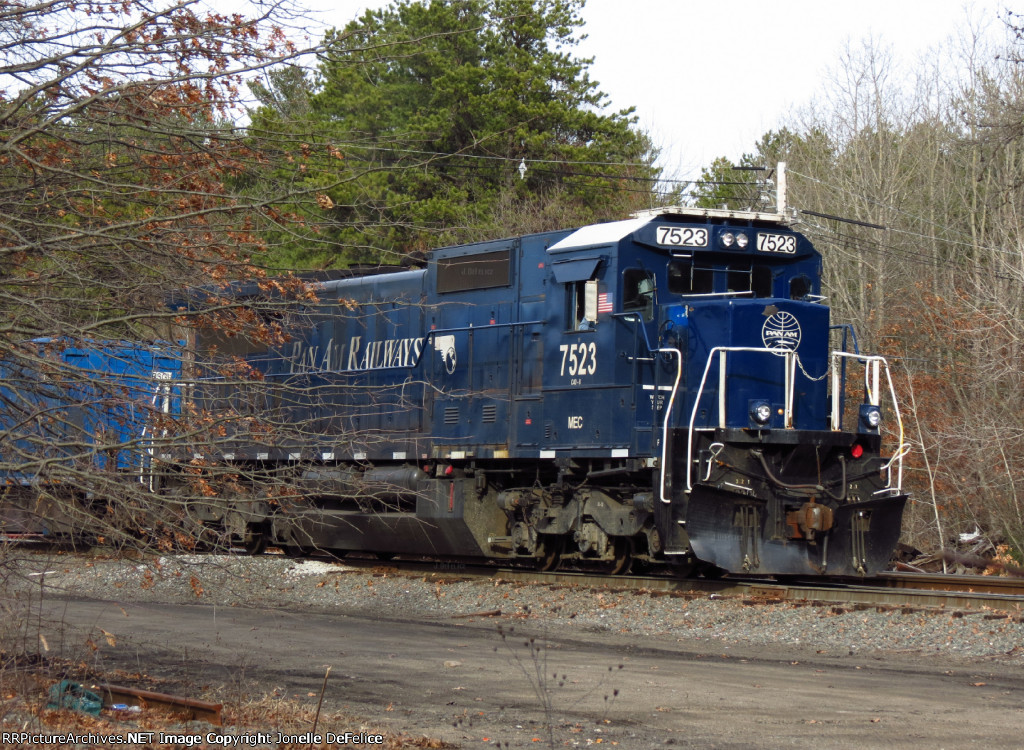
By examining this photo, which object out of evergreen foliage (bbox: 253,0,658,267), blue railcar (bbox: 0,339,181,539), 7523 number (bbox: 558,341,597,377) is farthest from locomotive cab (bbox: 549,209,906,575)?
evergreen foliage (bbox: 253,0,658,267)

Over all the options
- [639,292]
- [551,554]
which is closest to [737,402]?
[639,292]

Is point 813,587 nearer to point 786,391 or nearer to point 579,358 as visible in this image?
point 786,391

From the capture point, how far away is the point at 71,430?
21.7ft

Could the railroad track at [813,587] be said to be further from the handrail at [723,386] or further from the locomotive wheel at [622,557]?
the handrail at [723,386]

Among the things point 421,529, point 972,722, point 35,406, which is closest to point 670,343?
point 421,529

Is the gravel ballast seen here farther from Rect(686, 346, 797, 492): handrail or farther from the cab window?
the cab window

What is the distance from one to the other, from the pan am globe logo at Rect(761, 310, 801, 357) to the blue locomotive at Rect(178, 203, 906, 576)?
0.06 ft

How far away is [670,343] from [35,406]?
7.35 metres

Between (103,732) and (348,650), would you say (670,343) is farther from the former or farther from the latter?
(103,732)

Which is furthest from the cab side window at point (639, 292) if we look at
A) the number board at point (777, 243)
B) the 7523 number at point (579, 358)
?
the number board at point (777, 243)

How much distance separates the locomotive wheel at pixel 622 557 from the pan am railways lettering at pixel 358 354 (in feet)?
11.8

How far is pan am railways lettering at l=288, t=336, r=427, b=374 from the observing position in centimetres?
1523

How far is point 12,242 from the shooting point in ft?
21.0

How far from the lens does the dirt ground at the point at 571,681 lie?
21.2 feet
